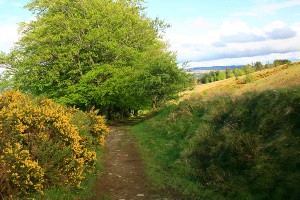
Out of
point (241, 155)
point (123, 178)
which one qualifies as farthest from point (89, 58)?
point (241, 155)

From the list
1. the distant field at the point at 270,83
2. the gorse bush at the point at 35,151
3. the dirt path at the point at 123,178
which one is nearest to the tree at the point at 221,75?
the distant field at the point at 270,83

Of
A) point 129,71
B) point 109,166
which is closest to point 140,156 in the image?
point 109,166

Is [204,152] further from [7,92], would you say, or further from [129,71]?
[129,71]

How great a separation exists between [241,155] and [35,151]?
6.82 meters

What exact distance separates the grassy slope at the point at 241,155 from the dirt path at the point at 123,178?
1.98 ft

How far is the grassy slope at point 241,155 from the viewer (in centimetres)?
801

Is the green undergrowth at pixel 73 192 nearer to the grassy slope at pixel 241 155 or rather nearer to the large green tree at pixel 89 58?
the grassy slope at pixel 241 155

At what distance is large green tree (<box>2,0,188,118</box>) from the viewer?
29109 millimetres

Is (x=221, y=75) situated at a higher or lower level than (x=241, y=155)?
higher

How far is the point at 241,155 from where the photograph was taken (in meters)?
9.54

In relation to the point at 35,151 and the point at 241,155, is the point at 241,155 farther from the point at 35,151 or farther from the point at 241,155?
the point at 35,151

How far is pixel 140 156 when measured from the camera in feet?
47.9

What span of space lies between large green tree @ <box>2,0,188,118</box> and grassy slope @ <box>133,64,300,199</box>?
14.5 m

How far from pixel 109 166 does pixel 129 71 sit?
61.6ft
